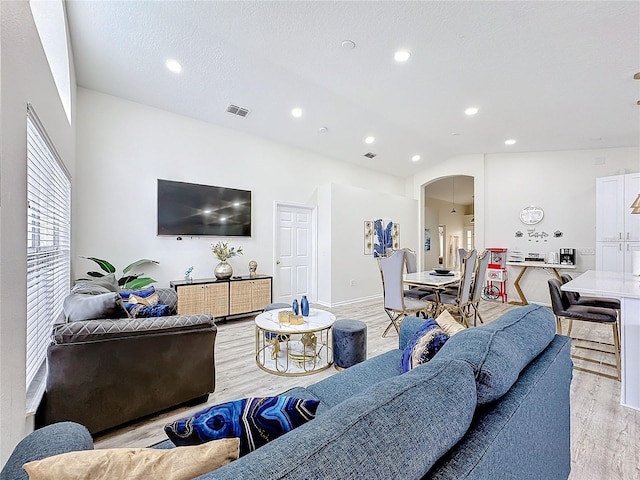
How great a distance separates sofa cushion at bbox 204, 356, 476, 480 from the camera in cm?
53

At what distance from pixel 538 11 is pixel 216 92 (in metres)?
3.64

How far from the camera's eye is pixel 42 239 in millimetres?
2205

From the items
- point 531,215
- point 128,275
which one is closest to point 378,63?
point 128,275

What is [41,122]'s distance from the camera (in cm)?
186

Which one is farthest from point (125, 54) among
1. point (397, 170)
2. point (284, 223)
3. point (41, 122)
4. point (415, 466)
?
point (397, 170)

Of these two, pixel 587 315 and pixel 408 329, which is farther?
pixel 587 315

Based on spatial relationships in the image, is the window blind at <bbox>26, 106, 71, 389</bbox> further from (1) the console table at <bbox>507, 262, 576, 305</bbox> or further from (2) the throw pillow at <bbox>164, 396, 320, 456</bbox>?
(1) the console table at <bbox>507, 262, 576, 305</bbox>

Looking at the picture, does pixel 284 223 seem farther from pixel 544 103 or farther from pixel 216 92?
pixel 544 103

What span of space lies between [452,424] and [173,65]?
14.2ft

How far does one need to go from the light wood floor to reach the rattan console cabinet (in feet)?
2.34

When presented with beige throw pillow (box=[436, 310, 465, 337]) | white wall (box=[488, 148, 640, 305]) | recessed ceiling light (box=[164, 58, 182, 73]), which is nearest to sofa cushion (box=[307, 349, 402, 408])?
beige throw pillow (box=[436, 310, 465, 337])

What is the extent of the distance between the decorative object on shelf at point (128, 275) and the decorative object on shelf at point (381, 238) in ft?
14.5

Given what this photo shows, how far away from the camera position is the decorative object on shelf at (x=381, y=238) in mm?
6727

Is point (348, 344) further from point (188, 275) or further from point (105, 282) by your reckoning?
point (188, 275)
